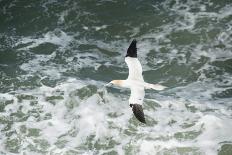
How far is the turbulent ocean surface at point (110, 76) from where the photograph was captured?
26.7 ft

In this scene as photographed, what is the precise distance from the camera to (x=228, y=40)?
34.4 ft

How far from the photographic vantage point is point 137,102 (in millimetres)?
7629

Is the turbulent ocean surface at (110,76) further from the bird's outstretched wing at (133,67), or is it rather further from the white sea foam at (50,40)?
the bird's outstretched wing at (133,67)

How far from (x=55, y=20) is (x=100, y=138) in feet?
14.5

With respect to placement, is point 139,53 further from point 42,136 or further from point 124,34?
point 42,136

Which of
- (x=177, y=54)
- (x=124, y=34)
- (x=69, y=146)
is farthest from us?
(x=124, y=34)

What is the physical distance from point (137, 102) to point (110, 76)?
7.87ft

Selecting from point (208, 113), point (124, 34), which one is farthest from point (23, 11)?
point (208, 113)

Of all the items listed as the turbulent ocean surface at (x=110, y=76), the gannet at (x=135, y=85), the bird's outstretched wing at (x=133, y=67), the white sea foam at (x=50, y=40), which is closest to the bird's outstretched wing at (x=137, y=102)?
the gannet at (x=135, y=85)

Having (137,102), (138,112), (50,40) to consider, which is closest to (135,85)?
(137,102)

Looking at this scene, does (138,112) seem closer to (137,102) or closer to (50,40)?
(137,102)

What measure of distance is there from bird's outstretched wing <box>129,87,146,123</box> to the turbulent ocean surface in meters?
0.75

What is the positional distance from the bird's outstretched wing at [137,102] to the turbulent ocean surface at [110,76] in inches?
29.4

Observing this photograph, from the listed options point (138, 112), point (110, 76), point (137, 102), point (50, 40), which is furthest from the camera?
point (50, 40)
